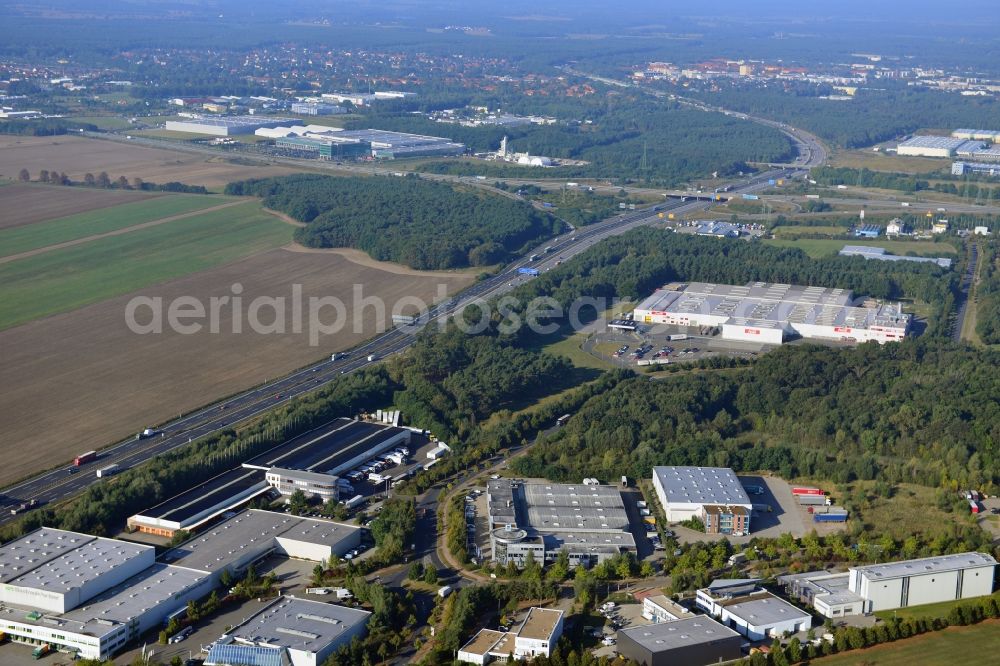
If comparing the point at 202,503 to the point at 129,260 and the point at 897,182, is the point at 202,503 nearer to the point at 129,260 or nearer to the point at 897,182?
the point at 129,260

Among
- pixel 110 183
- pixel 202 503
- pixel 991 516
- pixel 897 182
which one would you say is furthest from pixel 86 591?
pixel 897 182

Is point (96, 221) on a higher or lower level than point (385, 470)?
higher

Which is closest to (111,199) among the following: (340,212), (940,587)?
(340,212)

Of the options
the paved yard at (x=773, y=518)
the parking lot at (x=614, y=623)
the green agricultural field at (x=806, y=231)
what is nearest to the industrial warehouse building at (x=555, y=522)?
the paved yard at (x=773, y=518)

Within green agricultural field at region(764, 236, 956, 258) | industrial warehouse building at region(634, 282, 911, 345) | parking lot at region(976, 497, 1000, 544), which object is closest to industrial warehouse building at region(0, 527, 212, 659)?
parking lot at region(976, 497, 1000, 544)

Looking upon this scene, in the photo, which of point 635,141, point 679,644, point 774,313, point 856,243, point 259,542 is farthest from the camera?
point 635,141

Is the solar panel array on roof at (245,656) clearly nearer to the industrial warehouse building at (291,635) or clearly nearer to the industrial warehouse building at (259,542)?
the industrial warehouse building at (291,635)
